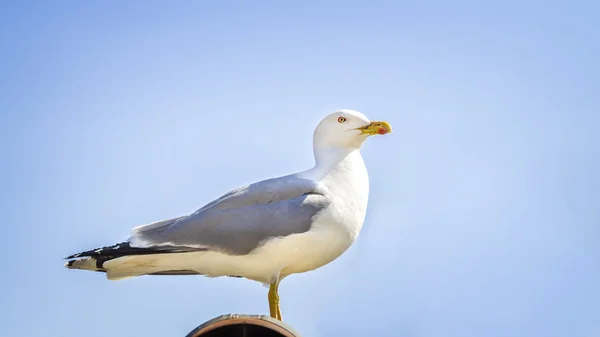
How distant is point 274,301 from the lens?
247 inches

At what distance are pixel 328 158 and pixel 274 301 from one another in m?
1.37

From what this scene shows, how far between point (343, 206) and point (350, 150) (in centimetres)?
79

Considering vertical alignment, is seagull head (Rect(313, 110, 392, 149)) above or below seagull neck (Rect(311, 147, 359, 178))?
above

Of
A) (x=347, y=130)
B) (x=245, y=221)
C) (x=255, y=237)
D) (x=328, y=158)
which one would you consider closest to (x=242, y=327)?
(x=255, y=237)

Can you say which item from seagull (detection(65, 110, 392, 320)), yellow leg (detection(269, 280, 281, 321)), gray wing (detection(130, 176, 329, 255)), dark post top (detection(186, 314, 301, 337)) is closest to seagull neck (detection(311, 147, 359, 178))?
seagull (detection(65, 110, 392, 320))

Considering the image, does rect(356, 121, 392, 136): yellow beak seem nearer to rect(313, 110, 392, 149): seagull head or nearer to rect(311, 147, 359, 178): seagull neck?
rect(313, 110, 392, 149): seagull head

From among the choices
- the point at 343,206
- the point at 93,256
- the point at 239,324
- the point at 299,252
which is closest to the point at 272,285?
the point at 299,252

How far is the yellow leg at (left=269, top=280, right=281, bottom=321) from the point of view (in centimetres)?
627

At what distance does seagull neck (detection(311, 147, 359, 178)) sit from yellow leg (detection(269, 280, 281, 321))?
3.32 feet

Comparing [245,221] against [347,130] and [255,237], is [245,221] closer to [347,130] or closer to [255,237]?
[255,237]

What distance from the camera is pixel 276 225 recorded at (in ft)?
20.1

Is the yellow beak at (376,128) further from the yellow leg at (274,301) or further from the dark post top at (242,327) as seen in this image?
the dark post top at (242,327)

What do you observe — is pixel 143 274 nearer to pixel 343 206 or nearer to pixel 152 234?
pixel 152 234

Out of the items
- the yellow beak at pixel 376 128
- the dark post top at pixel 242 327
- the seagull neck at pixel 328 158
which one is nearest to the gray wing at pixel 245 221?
the seagull neck at pixel 328 158
